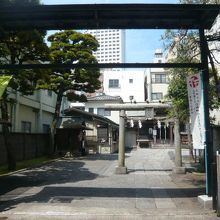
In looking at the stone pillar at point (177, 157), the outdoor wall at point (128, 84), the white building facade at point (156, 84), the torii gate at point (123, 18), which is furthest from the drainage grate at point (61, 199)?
the outdoor wall at point (128, 84)

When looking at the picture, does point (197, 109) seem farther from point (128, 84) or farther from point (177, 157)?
point (128, 84)

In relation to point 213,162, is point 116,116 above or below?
above

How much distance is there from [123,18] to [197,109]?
10.3 feet

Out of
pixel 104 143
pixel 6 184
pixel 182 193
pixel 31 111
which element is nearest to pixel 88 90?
pixel 31 111

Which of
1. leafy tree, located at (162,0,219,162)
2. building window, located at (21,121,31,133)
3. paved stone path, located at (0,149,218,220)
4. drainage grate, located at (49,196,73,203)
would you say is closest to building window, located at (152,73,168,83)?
building window, located at (21,121,31,133)

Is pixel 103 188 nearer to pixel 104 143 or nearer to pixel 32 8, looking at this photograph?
pixel 32 8

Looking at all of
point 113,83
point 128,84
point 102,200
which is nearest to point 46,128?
point 102,200

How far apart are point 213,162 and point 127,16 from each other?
4.41 metres

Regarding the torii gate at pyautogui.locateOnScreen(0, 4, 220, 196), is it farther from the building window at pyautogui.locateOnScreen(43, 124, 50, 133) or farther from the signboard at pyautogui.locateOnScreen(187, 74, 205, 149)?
the building window at pyautogui.locateOnScreen(43, 124, 50, 133)

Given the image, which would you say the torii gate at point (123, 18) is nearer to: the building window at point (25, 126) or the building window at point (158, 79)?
the building window at point (25, 126)

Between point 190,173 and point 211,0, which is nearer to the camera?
point 211,0

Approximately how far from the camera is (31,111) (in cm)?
3250

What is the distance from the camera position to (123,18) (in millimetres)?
10297

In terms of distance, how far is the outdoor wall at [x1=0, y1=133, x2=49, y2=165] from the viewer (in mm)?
23273
